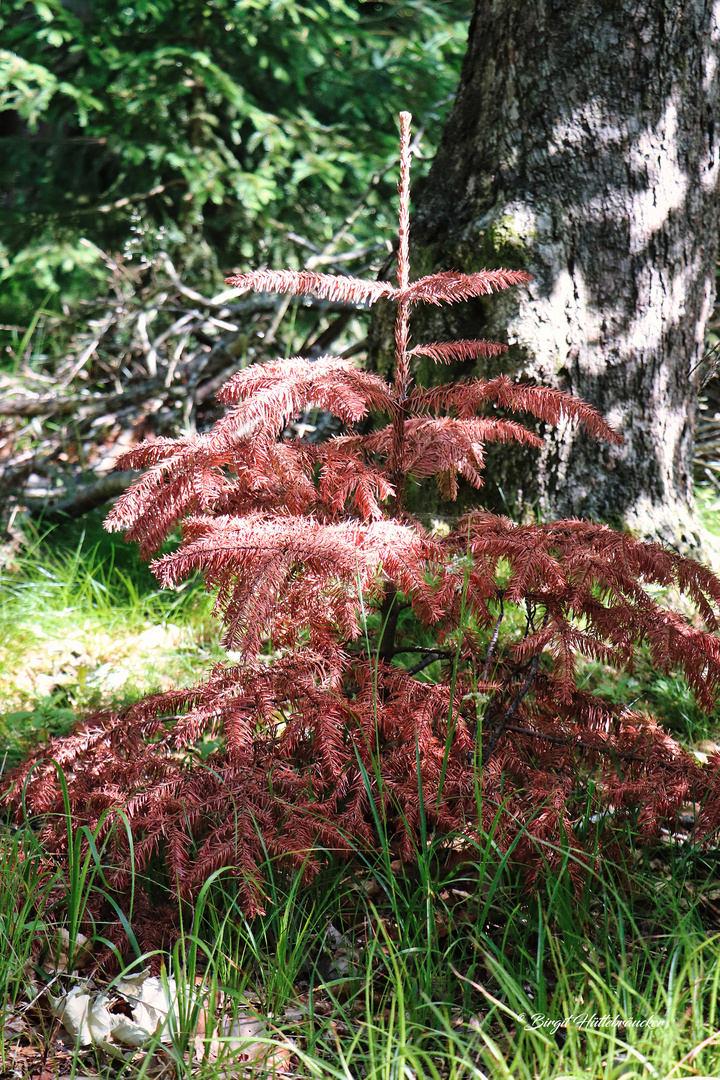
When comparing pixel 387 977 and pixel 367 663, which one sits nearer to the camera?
pixel 387 977

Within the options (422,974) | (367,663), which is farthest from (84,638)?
(422,974)

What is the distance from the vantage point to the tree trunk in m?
2.78

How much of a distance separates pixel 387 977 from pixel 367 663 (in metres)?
0.66

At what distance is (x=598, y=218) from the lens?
282 centimetres

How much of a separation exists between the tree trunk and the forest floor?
1346mm

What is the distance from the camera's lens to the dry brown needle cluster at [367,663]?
1651 mm

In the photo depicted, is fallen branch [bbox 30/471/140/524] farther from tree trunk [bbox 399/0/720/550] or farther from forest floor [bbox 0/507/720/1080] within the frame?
forest floor [bbox 0/507/720/1080]

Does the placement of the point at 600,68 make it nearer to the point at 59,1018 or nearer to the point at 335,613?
the point at 335,613

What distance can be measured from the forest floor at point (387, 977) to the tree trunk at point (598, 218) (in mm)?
1346

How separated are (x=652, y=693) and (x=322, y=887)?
1.29m

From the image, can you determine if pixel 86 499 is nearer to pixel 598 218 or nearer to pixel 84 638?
pixel 84 638

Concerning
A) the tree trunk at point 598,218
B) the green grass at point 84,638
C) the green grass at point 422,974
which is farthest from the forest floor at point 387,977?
the tree trunk at point 598,218

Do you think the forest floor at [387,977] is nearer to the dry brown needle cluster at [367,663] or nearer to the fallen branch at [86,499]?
the dry brown needle cluster at [367,663]

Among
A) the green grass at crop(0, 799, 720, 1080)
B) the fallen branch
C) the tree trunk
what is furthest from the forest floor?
the fallen branch
